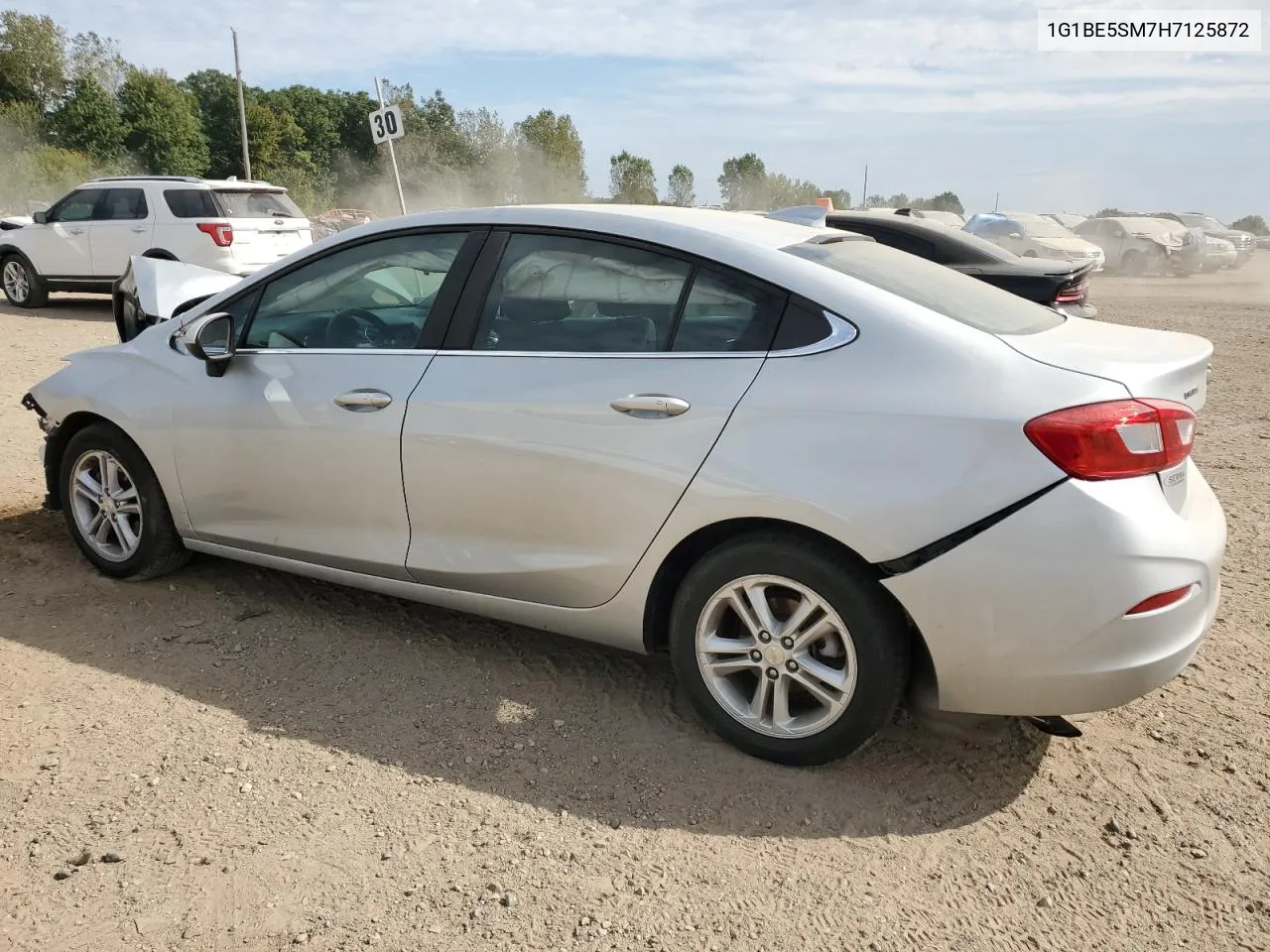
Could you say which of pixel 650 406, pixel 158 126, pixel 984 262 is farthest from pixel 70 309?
pixel 158 126

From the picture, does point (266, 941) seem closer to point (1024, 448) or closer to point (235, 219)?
point (1024, 448)

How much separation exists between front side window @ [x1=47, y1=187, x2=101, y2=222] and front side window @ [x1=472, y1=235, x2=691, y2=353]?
12967 millimetres

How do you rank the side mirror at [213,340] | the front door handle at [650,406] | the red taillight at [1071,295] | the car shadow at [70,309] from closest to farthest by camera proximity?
the front door handle at [650,406] → the side mirror at [213,340] → the red taillight at [1071,295] → the car shadow at [70,309]

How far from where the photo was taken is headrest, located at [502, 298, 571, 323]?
3.49 metres

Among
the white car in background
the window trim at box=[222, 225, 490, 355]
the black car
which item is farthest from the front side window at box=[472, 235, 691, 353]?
the white car in background

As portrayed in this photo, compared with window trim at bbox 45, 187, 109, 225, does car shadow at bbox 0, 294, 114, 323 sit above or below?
below

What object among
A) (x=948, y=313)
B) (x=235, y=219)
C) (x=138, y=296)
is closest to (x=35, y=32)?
(x=235, y=219)

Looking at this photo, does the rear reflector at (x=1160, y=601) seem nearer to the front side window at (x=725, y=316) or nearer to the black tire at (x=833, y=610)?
the black tire at (x=833, y=610)

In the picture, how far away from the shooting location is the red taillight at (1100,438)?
2.65 m

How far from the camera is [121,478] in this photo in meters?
4.48

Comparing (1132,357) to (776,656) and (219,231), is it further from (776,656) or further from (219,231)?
(219,231)

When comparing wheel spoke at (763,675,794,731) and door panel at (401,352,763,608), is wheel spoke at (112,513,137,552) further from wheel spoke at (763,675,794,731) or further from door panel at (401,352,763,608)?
wheel spoke at (763,675,794,731)

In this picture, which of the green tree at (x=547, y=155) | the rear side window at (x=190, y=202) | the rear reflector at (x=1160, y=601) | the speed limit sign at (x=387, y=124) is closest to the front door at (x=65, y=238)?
the rear side window at (x=190, y=202)

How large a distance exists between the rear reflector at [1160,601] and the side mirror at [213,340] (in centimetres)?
320
